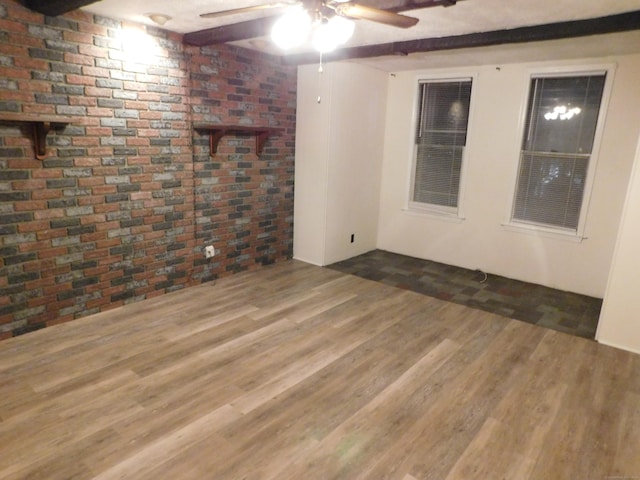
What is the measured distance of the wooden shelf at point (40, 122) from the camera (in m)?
2.67

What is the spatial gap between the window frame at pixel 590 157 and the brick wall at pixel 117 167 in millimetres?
2612

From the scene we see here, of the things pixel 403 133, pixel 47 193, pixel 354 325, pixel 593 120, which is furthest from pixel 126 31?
pixel 593 120

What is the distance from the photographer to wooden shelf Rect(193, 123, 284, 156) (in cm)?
388

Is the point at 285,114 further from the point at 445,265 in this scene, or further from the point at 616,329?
the point at 616,329

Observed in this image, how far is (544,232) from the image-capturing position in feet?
14.7

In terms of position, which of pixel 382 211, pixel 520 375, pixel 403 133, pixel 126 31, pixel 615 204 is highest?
pixel 126 31

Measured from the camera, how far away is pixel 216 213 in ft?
14.0

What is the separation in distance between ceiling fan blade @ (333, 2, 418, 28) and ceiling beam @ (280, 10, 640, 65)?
1402 millimetres

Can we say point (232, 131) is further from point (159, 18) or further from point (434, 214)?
point (434, 214)

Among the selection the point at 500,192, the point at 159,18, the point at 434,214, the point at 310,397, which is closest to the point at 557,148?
the point at 500,192

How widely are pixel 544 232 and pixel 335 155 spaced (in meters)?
2.44

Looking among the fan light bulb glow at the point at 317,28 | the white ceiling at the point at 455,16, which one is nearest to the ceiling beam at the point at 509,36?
the white ceiling at the point at 455,16

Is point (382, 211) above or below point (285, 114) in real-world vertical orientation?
below

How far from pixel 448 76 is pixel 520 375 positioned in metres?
3.51
